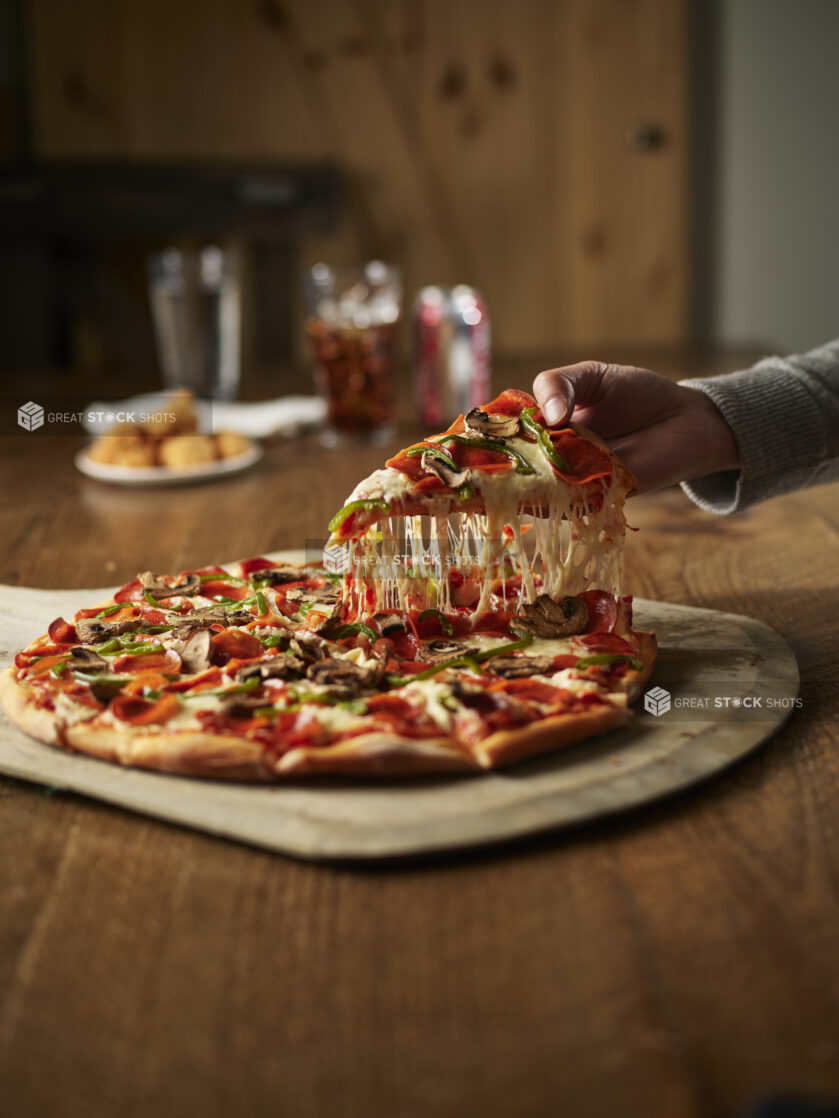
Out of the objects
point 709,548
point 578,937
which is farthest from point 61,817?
point 709,548

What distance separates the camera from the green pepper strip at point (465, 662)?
1582mm

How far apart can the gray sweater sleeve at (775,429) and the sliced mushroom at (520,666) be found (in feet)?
2.27

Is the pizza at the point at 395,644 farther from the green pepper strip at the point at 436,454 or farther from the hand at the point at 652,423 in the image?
the hand at the point at 652,423

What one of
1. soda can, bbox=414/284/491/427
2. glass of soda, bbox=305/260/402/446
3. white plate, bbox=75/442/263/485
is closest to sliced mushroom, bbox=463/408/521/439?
white plate, bbox=75/442/263/485

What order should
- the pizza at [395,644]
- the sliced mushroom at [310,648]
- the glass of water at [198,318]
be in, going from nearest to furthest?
the pizza at [395,644]
the sliced mushroom at [310,648]
the glass of water at [198,318]

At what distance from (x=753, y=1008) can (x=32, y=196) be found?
5.21 metres

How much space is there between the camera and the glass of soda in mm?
3275

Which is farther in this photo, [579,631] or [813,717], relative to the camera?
[579,631]

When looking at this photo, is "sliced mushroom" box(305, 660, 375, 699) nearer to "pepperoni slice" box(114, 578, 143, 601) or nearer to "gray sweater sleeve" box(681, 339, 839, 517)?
"pepperoni slice" box(114, 578, 143, 601)

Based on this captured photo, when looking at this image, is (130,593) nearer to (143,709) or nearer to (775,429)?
(143,709)

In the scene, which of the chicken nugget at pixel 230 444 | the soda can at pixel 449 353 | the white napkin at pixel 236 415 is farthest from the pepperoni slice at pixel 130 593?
the soda can at pixel 449 353

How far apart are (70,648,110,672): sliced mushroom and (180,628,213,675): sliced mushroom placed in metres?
0.11

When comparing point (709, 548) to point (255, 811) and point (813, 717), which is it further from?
point (255, 811)

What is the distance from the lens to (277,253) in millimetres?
5863
